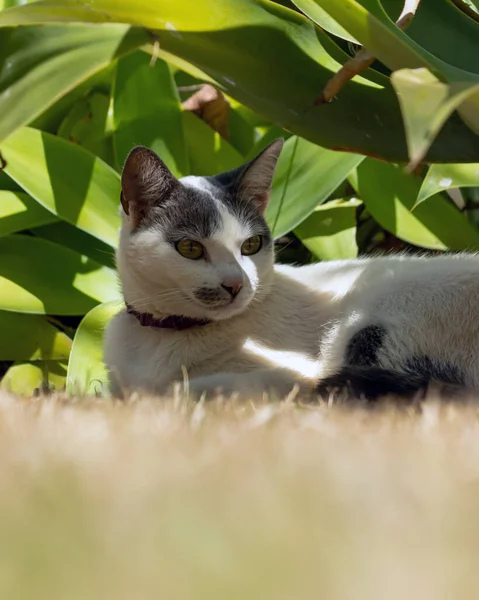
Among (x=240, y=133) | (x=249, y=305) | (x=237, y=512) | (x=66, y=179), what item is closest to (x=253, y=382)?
(x=249, y=305)

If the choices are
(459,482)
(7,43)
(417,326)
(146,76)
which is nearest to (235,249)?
A: (417,326)

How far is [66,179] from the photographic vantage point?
1251 millimetres

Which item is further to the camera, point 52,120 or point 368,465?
point 52,120

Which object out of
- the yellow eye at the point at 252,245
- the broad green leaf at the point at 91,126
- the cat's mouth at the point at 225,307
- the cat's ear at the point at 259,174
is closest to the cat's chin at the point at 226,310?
the cat's mouth at the point at 225,307

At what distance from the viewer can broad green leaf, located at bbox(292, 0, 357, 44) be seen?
0.75 metres

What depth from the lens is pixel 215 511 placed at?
0.29 meters

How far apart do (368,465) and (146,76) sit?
45.9 inches

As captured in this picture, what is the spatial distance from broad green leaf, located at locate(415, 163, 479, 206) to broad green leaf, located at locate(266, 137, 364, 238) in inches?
7.7

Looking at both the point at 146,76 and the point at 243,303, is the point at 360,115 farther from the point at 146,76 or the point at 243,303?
the point at 146,76

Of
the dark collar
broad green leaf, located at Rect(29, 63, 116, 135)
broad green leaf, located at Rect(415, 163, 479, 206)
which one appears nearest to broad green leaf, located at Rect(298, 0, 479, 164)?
broad green leaf, located at Rect(415, 163, 479, 206)

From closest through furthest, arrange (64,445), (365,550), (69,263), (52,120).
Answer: (365,550), (64,445), (69,263), (52,120)

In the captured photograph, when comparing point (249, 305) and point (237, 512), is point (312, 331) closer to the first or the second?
point (249, 305)

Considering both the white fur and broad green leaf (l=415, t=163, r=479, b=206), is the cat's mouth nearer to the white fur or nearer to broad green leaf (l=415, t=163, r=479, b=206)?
the white fur

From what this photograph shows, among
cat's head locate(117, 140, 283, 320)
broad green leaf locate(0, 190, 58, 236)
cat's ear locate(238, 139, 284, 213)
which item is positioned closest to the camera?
cat's head locate(117, 140, 283, 320)
